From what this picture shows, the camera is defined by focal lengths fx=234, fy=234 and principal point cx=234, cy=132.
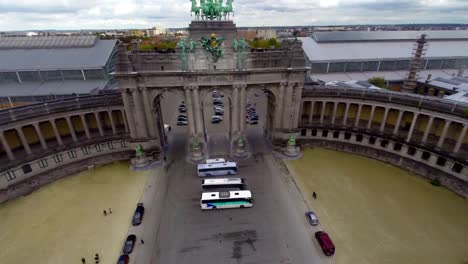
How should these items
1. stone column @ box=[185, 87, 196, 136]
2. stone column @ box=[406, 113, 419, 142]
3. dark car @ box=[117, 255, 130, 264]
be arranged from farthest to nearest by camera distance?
1. stone column @ box=[185, 87, 196, 136]
2. stone column @ box=[406, 113, 419, 142]
3. dark car @ box=[117, 255, 130, 264]

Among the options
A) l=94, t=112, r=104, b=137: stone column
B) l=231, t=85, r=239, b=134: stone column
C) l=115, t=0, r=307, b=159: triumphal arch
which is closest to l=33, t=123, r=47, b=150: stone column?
l=94, t=112, r=104, b=137: stone column

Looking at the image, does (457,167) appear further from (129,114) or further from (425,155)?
(129,114)

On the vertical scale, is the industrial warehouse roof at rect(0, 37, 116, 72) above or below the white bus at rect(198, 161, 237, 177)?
above

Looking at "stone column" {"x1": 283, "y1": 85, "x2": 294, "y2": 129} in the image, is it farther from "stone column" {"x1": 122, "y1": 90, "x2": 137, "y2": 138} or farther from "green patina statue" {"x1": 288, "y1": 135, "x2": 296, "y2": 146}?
A: "stone column" {"x1": 122, "y1": 90, "x2": 137, "y2": 138}

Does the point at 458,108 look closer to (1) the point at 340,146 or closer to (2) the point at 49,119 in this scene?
(1) the point at 340,146

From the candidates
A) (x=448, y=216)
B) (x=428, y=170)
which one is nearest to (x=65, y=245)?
(x=448, y=216)

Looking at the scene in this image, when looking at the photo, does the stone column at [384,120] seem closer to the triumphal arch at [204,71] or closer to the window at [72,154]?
the triumphal arch at [204,71]

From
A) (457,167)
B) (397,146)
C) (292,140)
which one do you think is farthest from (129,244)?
(457,167)
